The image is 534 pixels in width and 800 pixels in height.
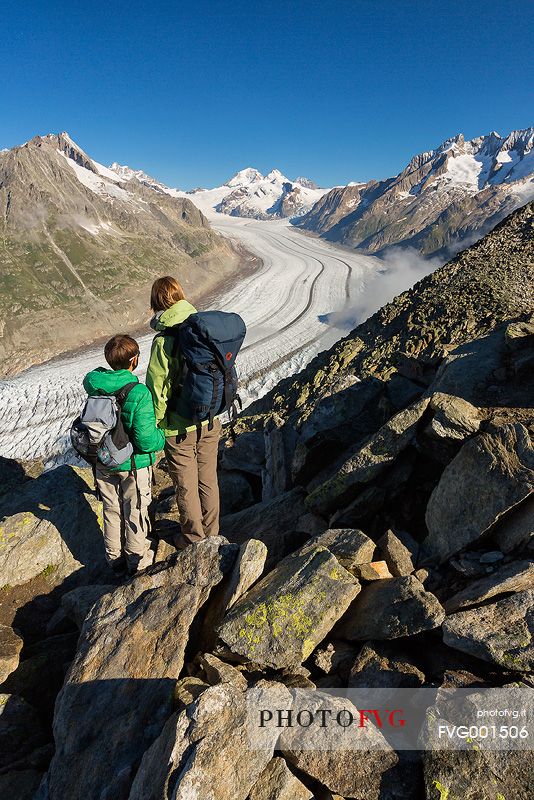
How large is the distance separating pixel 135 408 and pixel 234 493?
4.16m

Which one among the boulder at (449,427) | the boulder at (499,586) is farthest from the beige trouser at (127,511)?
the boulder at (499,586)

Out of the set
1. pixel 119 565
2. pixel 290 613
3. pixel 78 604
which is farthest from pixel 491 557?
pixel 78 604

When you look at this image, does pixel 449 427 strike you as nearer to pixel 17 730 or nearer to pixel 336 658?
pixel 336 658

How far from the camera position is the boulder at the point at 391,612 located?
3.38 metres

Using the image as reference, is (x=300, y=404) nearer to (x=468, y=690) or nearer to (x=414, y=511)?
(x=414, y=511)

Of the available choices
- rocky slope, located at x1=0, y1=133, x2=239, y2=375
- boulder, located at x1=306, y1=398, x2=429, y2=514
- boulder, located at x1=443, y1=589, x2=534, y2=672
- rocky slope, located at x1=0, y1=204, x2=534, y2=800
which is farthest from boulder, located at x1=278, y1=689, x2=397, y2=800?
rocky slope, located at x1=0, y1=133, x2=239, y2=375

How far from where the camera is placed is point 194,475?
18.6 feet

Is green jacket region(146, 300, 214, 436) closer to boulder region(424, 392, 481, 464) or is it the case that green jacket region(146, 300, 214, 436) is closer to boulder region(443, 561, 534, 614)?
boulder region(424, 392, 481, 464)

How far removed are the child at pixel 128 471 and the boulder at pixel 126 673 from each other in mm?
1027

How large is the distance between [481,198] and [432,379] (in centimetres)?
15019

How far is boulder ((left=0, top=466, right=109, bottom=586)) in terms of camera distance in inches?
259

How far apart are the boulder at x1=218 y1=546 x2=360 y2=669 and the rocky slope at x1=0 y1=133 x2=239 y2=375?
37.9 metres

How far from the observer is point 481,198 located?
130 m

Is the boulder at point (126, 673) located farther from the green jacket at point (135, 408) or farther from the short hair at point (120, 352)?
the short hair at point (120, 352)
